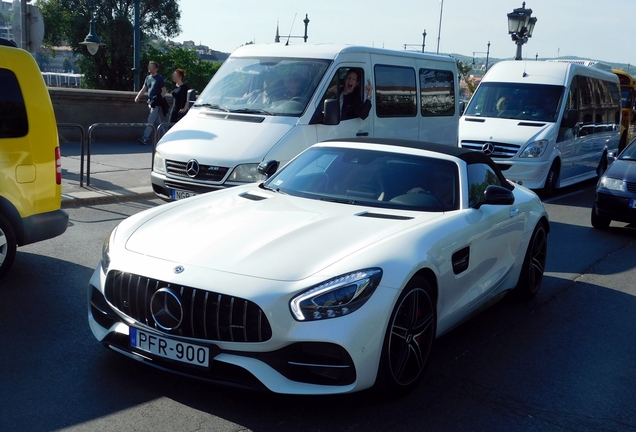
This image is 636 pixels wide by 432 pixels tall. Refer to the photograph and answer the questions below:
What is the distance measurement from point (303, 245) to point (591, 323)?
10.1 ft

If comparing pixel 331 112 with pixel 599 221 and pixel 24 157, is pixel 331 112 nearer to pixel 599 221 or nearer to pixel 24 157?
pixel 24 157

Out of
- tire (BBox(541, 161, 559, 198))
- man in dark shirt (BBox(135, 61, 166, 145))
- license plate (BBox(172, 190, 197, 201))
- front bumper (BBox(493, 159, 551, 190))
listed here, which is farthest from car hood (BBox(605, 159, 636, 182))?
man in dark shirt (BBox(135, 61, 166, 145))

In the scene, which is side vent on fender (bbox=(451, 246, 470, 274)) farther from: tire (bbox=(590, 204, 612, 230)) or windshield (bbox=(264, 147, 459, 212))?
tire (bbox=(590, 204, 612, 230))

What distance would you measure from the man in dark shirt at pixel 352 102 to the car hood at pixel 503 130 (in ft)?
16.0

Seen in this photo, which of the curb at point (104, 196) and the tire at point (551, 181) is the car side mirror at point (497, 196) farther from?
the tire at point (551, 181)

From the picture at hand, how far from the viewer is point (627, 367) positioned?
541 centimetres

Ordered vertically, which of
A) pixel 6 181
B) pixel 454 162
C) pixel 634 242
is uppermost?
pixel 454 162

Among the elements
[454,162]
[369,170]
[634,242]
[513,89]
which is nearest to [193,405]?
[369,170]

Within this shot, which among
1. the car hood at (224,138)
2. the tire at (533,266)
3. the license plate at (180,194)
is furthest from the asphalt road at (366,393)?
the car hood at (224,138)

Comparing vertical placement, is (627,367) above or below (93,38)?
below

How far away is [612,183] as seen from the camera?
36.9ft

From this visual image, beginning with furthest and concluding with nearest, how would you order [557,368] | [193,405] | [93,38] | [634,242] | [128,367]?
[93,38] < [634,242] < [557,368] < [128,367] < [193,405]

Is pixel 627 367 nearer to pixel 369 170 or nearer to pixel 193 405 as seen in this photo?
pixel 369 170

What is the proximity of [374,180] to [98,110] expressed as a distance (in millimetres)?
13844
